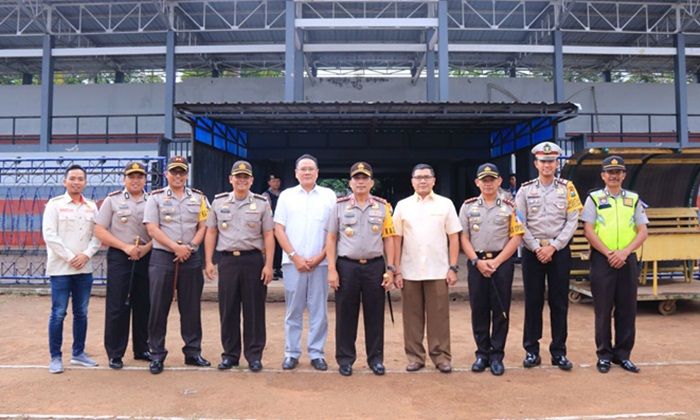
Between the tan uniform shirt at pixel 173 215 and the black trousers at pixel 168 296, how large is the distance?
159 mm

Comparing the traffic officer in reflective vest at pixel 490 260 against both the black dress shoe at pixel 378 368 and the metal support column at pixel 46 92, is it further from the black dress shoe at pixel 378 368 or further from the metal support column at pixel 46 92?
the metal support column at pixel 46 92

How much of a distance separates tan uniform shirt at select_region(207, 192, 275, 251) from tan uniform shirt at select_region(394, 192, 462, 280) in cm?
115

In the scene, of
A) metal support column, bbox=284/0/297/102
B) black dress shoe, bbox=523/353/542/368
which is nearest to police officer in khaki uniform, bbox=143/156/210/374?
black dress shoe, bbox=523/353/542/368

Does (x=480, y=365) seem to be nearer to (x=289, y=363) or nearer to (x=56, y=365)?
(x=289, y=363)

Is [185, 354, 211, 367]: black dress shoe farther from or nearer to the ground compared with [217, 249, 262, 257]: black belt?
nearer to the ground

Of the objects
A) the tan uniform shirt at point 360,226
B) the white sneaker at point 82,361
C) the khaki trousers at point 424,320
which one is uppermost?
the tan uniform shirt at point 360,226

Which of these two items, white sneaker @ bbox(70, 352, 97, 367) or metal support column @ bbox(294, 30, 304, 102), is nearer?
white sneaker @ bbox(70, 352, 97, 367)

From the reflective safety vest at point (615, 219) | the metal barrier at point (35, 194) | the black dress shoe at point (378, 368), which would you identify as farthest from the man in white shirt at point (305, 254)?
the metal barrier at point (35, 194)

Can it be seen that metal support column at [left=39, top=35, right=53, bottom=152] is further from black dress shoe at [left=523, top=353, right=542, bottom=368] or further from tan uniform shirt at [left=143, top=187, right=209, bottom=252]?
black dress shoe at [left=523, top=353, right=542, bottom=368]

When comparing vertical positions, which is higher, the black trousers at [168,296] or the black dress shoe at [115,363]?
the black trousers at [168,296]

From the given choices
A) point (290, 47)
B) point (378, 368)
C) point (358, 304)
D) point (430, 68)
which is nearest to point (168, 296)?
point (358, 304)

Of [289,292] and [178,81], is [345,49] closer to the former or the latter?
[178,81]

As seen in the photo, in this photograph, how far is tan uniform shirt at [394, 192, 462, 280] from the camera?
4.20m

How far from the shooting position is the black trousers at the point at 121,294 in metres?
4.34
